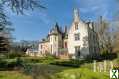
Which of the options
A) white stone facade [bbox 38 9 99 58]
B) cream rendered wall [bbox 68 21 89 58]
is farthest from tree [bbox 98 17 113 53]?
cream rendered wall [bbox 68 21 89 58]

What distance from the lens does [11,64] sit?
33.2 meters

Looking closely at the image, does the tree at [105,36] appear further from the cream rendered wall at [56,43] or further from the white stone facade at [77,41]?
the cream rendered wall at [56,43]

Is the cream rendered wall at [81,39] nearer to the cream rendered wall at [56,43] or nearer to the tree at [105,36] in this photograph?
the cream rendered wall at [56,43]

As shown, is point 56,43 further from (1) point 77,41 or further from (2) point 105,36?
(2) point 105,36

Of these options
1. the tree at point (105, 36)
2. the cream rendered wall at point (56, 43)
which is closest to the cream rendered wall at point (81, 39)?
the cream rendered wall at point (56, 43)

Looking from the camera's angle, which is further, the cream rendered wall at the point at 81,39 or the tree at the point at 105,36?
the tree at the point at 105,36

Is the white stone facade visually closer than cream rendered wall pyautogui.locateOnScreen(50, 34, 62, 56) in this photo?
Yes

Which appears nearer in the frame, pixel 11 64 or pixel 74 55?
pixel 11 64

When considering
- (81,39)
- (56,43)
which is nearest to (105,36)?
(81,39)

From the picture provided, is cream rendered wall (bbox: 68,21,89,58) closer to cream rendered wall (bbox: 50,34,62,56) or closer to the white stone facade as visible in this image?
the white stone facade

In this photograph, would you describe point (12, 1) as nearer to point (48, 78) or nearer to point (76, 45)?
point (48, 78)

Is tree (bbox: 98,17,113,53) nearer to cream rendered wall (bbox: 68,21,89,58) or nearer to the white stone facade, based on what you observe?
the white stone facade

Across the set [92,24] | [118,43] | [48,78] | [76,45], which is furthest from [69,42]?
[48,78]

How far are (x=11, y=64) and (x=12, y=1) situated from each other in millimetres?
19129
